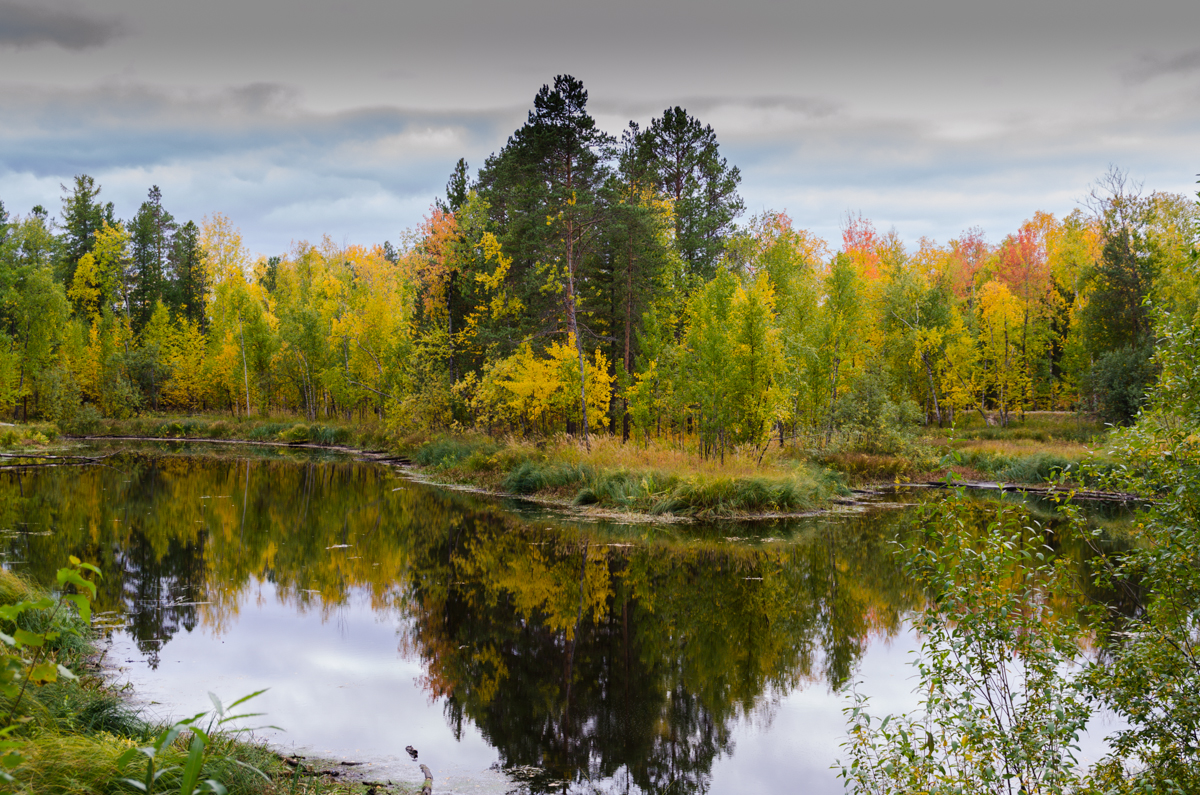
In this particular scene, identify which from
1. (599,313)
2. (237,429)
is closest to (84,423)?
(237,429)

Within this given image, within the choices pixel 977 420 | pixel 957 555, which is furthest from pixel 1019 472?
pixel 957 555

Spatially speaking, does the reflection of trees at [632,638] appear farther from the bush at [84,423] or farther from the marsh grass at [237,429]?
the bush at [84,423]

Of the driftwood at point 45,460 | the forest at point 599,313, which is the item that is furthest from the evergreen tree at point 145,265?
the driftwood at point 45,460

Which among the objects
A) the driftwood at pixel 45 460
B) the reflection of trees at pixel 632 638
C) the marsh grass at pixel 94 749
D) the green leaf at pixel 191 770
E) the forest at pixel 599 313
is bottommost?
the reflection of trees at pixel 632 638

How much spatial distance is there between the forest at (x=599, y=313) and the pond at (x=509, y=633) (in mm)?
5116

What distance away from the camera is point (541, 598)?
11547 mm

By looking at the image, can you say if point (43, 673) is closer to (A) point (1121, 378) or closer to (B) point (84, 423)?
(A) point (1121, 378)

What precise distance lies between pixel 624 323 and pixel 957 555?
24198 millimetres

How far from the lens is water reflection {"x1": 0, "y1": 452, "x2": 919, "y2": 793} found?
7.02 m

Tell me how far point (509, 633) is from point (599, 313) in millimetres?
19850

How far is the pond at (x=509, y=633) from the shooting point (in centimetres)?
652

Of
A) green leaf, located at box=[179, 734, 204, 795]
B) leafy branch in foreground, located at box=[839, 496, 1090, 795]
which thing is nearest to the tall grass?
green leaf, located at box=[179, 734, 204, 795]

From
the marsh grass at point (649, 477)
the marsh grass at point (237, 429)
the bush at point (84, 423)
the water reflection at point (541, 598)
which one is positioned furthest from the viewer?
the bush at point (84, 423)

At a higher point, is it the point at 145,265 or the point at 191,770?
the point at 145,265
